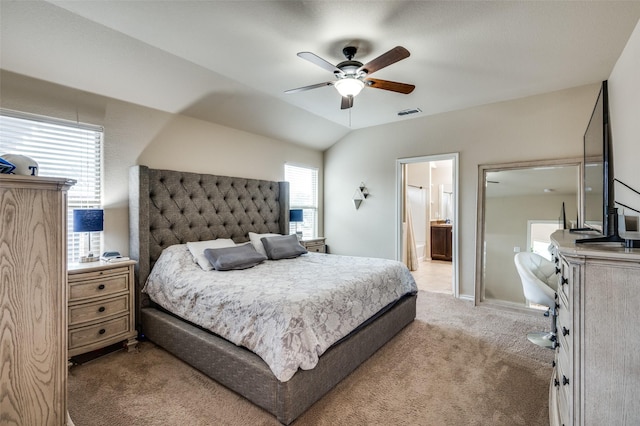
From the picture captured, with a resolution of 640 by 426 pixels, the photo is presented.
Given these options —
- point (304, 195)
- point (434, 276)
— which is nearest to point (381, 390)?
point (304, 195)

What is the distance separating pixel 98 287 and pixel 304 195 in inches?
129

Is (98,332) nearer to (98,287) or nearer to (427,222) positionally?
(98,287)

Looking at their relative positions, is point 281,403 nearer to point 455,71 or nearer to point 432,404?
point 432,404

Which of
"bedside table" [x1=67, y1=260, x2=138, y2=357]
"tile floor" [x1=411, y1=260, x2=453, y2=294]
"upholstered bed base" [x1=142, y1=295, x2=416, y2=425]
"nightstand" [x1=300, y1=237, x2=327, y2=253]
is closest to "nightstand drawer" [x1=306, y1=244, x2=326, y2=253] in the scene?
"nightstand" [x1=300, y1=237, x2=327, y2=253]

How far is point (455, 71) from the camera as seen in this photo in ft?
9.48

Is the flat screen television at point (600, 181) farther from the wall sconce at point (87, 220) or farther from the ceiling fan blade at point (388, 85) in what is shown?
the wall sconce at point (87, 220)

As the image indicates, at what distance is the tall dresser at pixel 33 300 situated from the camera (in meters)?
1.05

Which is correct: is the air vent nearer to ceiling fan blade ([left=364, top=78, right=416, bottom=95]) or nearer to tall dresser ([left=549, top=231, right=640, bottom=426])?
ceiling fan blade ([left=364, top=78, right=416, bottom=95])

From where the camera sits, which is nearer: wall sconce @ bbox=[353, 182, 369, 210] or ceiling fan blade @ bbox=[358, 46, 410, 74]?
→ ceiling fan blade @ bbox=[358, 46, 410, 74]

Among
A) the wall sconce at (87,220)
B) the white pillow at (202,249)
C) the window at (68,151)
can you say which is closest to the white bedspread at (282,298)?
the white pillow at (202,249)

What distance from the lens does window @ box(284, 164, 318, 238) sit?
16.2 ft

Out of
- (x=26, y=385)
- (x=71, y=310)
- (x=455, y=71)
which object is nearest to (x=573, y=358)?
(x=26, y=385)

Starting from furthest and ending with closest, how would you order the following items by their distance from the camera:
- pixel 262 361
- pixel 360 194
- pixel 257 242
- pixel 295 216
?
1. pixel 360 194
2. pixel 295 216
3. pixel 257 242
4. pixel 262 361

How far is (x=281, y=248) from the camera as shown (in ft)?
11.3
